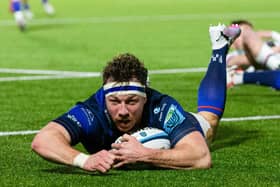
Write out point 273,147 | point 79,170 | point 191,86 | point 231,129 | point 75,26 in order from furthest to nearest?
point 75,26 → point 191,86 → point 231,129 → point 273,147 → point 79,170

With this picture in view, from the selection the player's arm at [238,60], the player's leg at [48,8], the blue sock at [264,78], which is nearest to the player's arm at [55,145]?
the blue sock at [264,78]

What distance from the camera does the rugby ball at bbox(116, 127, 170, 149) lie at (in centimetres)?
792

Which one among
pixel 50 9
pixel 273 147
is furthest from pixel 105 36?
pixel 273 147

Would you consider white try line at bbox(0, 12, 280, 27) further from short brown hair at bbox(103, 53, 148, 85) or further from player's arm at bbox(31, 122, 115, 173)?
player's arm at bbox(31, 122, 115, 173)

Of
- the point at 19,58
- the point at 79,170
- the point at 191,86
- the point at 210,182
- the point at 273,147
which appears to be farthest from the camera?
the point at 19,58

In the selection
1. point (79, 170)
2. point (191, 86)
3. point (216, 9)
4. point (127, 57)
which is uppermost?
point (127, 57)

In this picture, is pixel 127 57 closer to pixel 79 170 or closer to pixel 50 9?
pixel 79 170

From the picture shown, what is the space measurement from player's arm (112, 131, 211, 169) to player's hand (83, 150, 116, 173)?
0.50 ft

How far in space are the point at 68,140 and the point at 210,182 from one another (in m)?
1.18

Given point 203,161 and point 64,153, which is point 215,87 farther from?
point 64,153

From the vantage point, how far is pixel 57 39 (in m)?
21.0

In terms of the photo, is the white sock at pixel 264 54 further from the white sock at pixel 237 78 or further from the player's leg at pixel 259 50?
the white sock at pixel 237 78

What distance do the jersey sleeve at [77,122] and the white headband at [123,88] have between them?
24 centimetres

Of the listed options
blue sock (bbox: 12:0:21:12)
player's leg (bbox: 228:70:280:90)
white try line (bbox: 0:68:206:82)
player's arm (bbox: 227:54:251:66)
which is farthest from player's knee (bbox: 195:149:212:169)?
Answer: blue sock (bbox: 12:0:21:12)
